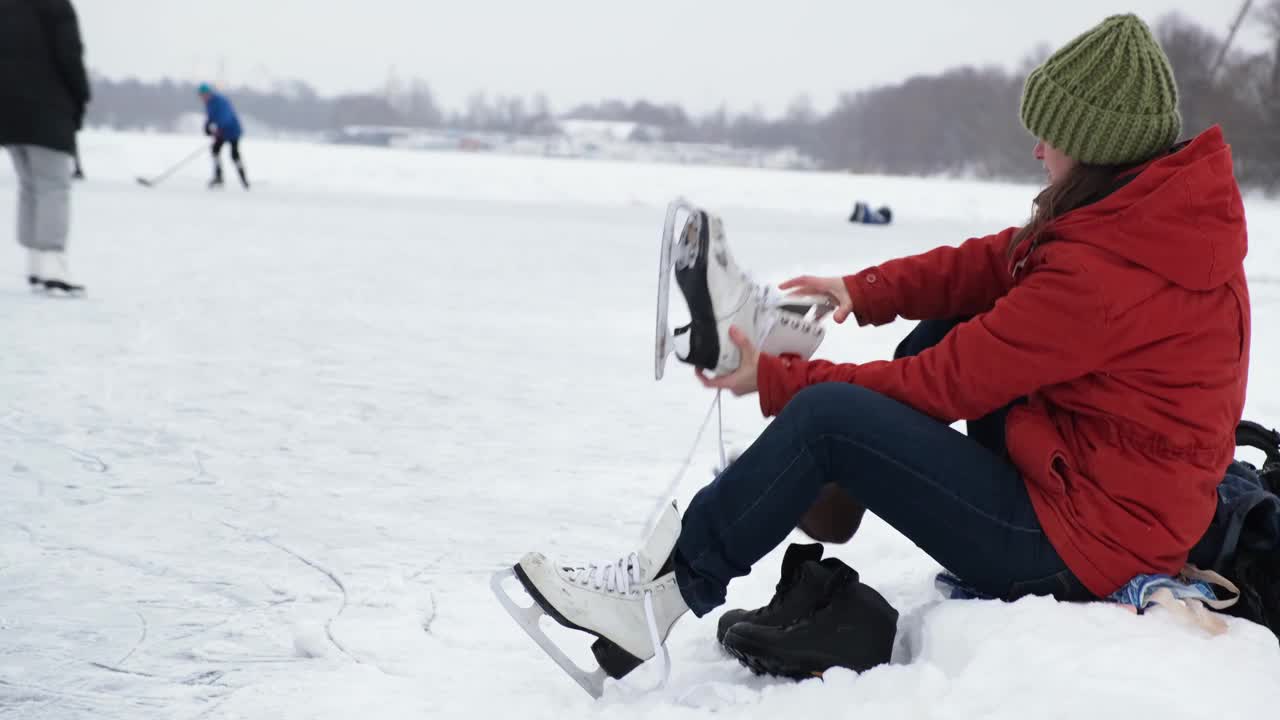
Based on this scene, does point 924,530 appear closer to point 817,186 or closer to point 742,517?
point 742,517

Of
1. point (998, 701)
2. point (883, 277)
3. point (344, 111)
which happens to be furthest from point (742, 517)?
point (344, 111)

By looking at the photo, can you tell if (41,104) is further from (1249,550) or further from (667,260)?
(1249,550)

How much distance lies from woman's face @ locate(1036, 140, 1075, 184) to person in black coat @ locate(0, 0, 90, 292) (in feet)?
18.2

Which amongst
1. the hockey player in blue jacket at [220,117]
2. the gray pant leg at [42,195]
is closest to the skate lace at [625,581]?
the gray pant leg at [42,195]

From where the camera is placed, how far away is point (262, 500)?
319 cm

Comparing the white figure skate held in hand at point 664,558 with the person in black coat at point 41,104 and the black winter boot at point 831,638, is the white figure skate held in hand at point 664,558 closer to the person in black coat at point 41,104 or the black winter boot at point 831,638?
the black winter boot at point 831,638

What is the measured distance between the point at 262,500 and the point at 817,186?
2686cm

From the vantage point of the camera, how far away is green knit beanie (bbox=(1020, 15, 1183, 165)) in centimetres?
187

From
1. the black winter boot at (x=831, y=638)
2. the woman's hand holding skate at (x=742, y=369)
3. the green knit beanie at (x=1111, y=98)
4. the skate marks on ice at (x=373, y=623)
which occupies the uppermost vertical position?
the green knit beanie at (x=1111, y=98)

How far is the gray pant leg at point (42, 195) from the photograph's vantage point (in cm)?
619

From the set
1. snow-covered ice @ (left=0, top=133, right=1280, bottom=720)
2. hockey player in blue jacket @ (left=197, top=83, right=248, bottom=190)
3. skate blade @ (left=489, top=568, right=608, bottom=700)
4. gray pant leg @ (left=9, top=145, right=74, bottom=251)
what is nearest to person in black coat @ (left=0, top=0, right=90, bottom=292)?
gray pant leg @ (left=9, top=145, right=74, bottom=251)

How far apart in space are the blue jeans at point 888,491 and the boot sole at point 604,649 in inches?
8.8

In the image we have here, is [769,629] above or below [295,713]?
above

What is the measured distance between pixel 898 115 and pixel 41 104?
249ft
